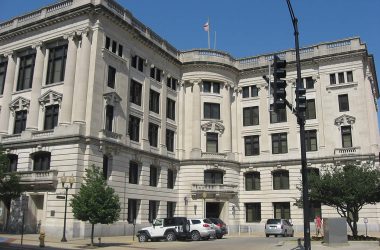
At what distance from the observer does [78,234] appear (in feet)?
118

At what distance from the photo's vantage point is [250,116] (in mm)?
57000

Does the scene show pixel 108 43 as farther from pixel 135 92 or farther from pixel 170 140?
pixel 170 140

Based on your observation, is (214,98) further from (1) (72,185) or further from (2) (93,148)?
(1) (72,185)

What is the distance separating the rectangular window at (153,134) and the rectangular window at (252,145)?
1343 centimetres

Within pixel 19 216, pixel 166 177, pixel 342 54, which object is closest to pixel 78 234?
pixel 19 216

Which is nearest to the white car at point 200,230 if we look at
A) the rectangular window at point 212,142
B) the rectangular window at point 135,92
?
the rectangular window at point 135,92

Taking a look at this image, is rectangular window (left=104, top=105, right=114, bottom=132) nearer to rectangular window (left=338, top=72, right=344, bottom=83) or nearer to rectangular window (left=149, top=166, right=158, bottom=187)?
rectangular window (left=149, top=166, right=158, bottom=187)

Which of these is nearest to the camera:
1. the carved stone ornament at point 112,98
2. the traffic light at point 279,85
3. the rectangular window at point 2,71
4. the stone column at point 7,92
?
the traffic light at point 279,85

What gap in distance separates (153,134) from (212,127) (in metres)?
8.79

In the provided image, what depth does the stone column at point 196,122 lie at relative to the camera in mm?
52781

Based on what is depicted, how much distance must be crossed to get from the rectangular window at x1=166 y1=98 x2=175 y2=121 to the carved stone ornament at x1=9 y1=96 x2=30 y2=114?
17.2m

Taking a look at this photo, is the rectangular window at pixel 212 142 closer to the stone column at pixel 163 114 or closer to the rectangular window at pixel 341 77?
the stone column at pixel 163 114

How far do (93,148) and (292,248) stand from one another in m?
20.6

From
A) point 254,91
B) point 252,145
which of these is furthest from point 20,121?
point 254,91
